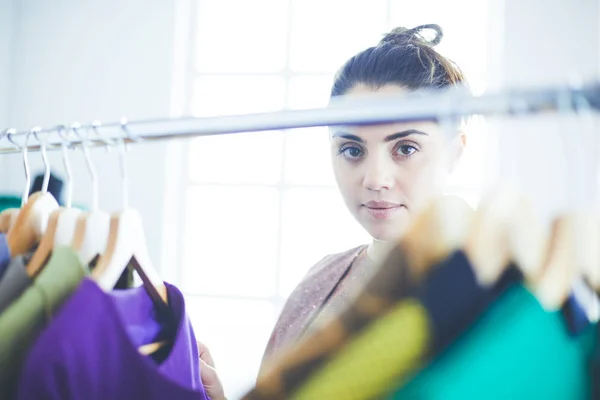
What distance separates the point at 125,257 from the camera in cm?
48

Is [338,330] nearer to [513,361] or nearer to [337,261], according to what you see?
[513,361]

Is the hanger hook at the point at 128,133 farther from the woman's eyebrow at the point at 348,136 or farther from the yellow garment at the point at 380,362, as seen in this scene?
the woman's eyebrow at the point at 348,136

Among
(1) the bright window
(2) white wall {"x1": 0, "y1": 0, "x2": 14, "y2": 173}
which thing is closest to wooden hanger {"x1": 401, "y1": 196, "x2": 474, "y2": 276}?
(1) the bright window

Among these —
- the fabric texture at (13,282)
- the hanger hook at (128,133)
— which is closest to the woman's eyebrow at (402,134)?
the hanger hook at (128,133)

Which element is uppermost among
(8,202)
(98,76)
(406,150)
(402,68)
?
(98,76)

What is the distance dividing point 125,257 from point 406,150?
0.46 metres

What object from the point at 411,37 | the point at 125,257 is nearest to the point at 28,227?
the point at 125,257

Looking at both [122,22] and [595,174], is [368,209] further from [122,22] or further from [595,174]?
[122,22]

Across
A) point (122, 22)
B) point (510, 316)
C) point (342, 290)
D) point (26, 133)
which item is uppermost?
point (122, 22)

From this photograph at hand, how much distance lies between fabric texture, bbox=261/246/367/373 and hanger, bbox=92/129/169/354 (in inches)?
19.1

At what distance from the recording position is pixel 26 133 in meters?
0.54

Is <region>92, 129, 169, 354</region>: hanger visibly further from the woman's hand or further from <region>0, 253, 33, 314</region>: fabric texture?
the woman's hand

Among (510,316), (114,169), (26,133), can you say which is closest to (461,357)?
(510,316)

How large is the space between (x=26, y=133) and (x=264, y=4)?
167cm
